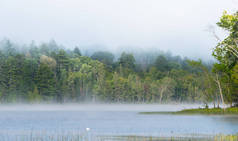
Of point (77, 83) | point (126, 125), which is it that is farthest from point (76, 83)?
point (126, 125)

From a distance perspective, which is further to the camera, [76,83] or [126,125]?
[76,83]

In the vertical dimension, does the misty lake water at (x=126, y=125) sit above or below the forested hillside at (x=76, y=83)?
below

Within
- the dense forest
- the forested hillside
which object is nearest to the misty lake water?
the dense forest

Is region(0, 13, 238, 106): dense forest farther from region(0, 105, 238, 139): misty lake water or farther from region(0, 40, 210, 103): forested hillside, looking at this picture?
region(0, 105, 238, 139): misty lake water

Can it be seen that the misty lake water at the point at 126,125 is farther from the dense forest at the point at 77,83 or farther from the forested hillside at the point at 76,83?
the forested hillside at the point at 76,83

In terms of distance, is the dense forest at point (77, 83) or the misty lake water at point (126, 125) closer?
the misty lake water at point (126, 125)

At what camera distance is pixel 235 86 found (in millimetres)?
68875

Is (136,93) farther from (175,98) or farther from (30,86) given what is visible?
(30,86)

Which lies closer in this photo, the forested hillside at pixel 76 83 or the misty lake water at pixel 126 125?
the misty lake water at pixel 126 125

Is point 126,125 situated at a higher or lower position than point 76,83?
lower

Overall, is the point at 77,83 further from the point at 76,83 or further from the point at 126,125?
the point at 126,125

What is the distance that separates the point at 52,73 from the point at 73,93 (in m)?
10.6

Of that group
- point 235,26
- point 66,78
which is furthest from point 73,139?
point 66,78

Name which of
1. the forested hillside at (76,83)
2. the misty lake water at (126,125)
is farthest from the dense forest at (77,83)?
the misty lake water at (126,125)
